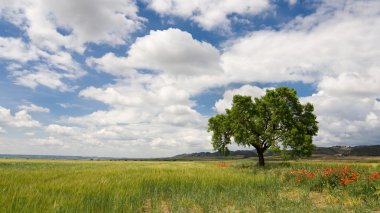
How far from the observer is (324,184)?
52.9 feet

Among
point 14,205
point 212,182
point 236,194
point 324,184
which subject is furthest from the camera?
point 324,184

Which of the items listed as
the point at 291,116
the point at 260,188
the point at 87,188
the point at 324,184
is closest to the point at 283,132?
the point at 291,116

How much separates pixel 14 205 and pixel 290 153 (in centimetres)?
3779

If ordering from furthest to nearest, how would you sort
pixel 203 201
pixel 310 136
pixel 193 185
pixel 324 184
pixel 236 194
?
pixel 310 136 < pixel 324 184 < pixel 193 185 < pixel 236 194 < pixel 203 201

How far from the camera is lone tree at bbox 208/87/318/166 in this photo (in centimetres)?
4016

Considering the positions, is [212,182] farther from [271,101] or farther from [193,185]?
[271,101]

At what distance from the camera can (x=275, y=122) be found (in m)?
41.7

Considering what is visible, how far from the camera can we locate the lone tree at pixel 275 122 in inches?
1581

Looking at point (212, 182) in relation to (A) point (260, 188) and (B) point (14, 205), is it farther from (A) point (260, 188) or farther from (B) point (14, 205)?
(B) point (14, 205)

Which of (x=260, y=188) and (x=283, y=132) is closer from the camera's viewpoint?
(x=260, y=188)

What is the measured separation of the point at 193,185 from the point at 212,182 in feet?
4.23

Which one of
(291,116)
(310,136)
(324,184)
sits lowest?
(324,184)

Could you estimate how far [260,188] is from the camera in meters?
14.4

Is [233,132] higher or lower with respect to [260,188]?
higher
